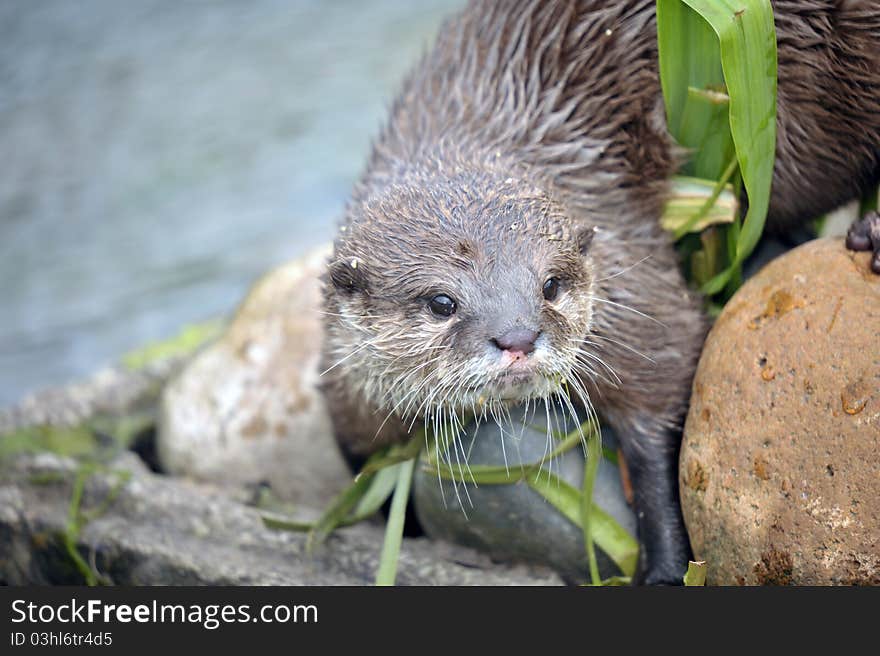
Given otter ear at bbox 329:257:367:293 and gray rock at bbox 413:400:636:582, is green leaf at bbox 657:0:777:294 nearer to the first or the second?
gray rock at bbox 413:400:636:582

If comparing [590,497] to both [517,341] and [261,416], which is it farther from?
[261,416]

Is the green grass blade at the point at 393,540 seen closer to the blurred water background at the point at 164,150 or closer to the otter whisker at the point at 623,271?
the otter whisker at the point at 623,271

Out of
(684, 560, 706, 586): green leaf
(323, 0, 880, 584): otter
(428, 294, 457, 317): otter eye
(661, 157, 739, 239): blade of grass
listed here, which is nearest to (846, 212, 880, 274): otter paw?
(323, 0, 880, 584): otter

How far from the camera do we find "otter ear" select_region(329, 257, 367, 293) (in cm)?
239

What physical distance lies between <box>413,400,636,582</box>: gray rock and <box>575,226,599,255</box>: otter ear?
0.44 meters

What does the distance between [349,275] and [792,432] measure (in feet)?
3.22

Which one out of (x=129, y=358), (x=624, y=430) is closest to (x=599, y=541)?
(x=624, y=430)

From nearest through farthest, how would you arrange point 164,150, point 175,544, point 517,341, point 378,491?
point 517,341 → point 378,491 → point 175,544 → point 164,150

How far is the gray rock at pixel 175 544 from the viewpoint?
9.52 feet

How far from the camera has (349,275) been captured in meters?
2.41

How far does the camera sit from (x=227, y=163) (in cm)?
677

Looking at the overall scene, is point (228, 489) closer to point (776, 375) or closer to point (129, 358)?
point (129, 358)

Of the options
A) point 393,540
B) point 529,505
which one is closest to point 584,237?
point 529,505

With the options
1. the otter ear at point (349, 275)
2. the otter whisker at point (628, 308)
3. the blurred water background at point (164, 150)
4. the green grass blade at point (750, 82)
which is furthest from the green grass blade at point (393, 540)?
the blurred water background at point (164, 150)
